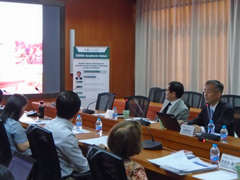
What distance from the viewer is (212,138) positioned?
3.05 m

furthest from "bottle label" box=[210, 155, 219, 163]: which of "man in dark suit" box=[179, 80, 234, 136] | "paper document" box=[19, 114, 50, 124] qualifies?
"paper document" box=[19, 114, 50, 124]

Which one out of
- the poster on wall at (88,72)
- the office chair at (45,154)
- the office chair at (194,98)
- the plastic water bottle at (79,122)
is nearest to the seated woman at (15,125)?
the office chair at (45,154)

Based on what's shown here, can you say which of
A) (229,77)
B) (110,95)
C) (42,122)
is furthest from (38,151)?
(229,77)

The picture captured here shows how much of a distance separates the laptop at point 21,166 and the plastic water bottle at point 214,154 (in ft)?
4.61

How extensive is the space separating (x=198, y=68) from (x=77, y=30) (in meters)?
2.74

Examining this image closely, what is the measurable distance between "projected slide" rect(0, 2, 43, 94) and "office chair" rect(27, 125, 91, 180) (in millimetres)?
4523

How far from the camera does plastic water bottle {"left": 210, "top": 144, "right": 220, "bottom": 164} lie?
285 centimetres

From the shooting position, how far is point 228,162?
2.66 metres

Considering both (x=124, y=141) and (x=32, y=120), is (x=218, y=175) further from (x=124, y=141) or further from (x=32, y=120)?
(x=32, y=120)

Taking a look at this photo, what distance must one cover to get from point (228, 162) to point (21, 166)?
1.40 meters

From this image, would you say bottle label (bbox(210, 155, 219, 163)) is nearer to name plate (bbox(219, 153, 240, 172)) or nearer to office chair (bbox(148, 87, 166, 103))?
name plate (bbox(219, 153, 240, 172))

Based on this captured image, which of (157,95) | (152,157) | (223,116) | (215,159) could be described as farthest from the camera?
(157,95)

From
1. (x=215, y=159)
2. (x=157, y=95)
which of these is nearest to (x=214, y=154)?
(x=215, y=159)

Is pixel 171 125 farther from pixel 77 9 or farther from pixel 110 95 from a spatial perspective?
pixel 77 9
